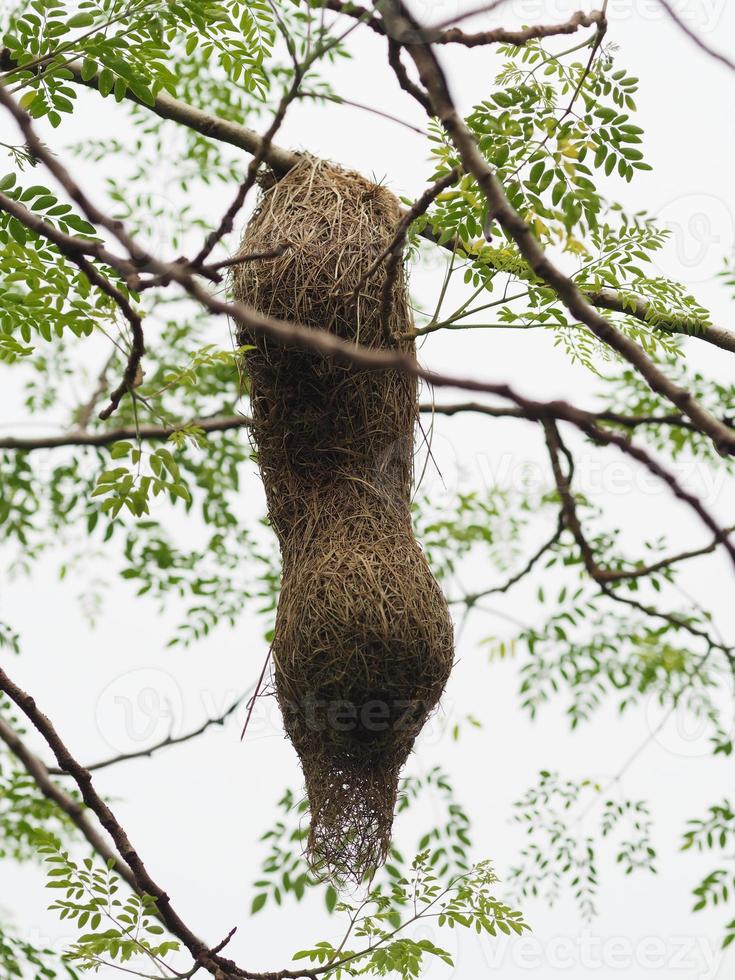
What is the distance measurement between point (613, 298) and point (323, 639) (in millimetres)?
804

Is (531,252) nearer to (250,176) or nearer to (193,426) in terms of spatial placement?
(250,176)

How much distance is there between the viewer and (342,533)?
2080mm

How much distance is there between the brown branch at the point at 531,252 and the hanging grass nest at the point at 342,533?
3.14 feet

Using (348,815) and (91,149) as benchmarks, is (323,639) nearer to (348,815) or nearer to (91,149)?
(348,815)

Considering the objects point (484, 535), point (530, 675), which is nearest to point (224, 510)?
point (484, 535)

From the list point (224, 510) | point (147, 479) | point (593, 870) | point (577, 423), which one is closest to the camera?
point (577, 423)

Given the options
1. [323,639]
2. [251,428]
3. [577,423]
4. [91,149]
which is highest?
[91,149]

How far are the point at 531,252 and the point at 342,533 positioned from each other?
118cm

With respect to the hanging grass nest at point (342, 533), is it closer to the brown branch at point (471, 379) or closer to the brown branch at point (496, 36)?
the brown branch at point (496, 36)

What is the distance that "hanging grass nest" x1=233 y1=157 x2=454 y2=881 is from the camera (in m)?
2.03

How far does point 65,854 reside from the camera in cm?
205

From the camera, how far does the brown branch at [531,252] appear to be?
796 millimetres

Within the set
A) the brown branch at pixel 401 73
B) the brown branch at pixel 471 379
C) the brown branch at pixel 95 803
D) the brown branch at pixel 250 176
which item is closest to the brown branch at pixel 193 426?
the brown branch at pixel 471 379

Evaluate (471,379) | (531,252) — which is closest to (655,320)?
(531,252)
